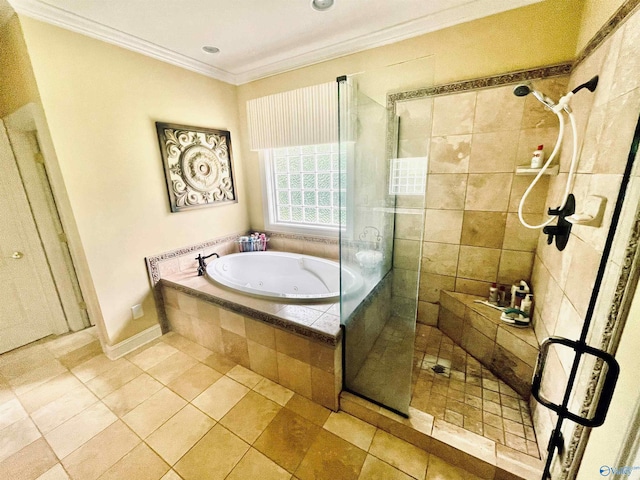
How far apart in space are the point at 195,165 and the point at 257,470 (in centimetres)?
243

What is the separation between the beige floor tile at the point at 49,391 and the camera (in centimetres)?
170

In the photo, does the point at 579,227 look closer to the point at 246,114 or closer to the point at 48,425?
the point at 246,114

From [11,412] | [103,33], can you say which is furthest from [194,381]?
[103,33]

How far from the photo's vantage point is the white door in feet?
6.78

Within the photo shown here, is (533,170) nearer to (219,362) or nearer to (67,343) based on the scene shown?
(219,362)

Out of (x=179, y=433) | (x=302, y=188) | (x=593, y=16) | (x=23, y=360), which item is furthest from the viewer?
(x=302, y=188)

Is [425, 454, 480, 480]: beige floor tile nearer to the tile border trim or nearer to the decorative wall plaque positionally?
the tile border trim

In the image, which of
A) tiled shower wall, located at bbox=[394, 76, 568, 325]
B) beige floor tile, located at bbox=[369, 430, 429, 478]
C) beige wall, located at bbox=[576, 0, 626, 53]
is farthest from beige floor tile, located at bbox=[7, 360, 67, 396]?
beige wall, located at bbox=[576, 0, 626, 53]

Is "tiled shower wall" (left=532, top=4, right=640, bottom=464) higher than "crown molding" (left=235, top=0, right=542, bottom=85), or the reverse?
"crown molding" (left=235, top=0, right=542, bottom=85)

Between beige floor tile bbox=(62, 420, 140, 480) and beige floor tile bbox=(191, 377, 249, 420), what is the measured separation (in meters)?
0.37

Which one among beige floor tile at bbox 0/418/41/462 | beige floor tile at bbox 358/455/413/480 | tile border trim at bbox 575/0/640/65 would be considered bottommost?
beige floor tile at bbox 358/455/413/480

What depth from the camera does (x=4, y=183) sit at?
80.3 inches

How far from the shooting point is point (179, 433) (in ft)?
4.87

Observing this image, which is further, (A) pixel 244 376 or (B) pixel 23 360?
(B) pixel 23 360
